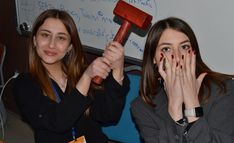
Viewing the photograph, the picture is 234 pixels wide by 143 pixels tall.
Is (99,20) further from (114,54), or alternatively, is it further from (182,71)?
(182,71)

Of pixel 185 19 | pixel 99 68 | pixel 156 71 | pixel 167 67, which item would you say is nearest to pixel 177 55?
pixel 167 67

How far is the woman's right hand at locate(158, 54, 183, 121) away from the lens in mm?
1474

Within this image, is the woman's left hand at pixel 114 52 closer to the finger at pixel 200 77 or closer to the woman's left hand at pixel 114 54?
the woman's left hand at pixel 114 54

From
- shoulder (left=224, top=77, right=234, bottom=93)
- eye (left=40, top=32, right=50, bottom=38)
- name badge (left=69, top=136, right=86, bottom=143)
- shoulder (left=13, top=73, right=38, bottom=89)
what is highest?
eye (left=40, top=32, right=50, bottom=38)

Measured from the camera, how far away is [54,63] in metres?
1.86

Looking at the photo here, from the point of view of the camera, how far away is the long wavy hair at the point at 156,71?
5.17 feet

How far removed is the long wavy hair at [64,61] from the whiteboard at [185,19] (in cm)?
43

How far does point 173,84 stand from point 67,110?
49 centimetres

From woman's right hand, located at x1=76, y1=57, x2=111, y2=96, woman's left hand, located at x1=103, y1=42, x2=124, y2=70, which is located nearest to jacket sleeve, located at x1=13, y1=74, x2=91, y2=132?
woman's right hand, located at x1=76, y1=57, x2=111, y2=96

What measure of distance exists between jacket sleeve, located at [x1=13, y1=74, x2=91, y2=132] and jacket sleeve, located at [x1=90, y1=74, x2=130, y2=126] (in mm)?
149

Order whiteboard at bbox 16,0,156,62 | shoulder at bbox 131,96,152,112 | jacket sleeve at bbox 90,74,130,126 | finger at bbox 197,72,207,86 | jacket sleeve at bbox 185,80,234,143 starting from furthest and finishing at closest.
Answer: whiteboard at bbox 16,0,156,62, jacket sleeve at bbox 90,74,130,126, shoulder at bbox 131,96,152,112, finger at bbox 197,72,207,86, jacket sleeve at bbox 185,80,234,143

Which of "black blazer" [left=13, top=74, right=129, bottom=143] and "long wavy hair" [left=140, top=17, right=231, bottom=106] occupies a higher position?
"long wavy hair" [left=140, top=17, right=231, bottom=106]

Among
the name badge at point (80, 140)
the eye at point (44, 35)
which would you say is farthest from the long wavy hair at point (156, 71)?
the eye at point (44, 35)

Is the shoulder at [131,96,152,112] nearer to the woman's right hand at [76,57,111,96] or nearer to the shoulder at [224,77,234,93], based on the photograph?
the woman's right hand at [76,57,111,96]
